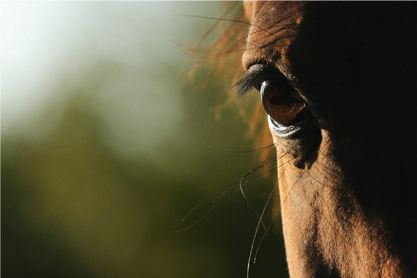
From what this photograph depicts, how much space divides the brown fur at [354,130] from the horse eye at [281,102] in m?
0.08

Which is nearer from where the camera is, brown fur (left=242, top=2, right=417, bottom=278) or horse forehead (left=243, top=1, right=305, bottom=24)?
brown fur (left=242, top=2, right=417, bottom=278)

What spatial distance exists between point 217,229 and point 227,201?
140cm

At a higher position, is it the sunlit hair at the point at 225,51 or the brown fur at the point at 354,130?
the sunlit hair at the point at 225,51

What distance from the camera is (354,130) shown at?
147cm

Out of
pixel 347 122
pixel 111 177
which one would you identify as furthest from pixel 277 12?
pixel 111 177

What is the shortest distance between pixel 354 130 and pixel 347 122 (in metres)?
0.03

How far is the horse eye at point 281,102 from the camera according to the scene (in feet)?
5.44

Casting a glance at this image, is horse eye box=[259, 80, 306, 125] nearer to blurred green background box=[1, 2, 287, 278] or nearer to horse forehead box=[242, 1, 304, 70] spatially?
horse forehead box=[242, 1, 304, 70]

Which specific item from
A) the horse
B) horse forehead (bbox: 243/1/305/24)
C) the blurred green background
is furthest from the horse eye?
the blurred green background

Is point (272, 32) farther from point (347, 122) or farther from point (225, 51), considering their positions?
point (225, 51)

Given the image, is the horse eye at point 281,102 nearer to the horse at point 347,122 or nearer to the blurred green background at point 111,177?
the horse at point 347,122

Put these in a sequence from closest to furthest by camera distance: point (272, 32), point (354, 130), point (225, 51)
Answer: point (354, 130) → point (272, 32) → point (225, 51)

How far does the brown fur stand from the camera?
138cm

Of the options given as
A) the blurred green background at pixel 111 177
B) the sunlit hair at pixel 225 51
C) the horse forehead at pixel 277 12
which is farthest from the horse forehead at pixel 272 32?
the blurred green background at pixel 111 177
